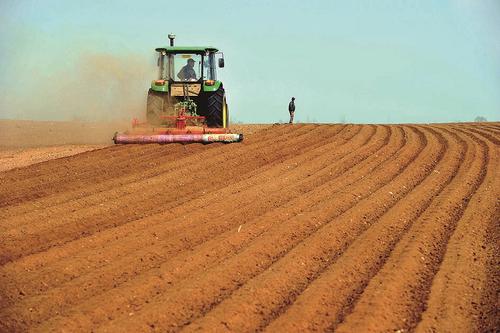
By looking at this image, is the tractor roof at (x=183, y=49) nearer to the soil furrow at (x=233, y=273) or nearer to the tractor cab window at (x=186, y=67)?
the tractor cab window at (x=186, y=67)

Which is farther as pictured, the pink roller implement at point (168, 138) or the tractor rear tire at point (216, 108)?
the tractor rear tire at point (216, 108)

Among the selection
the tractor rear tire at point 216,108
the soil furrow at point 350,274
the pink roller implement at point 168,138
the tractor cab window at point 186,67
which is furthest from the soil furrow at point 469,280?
the tractor cab window at point 186,67

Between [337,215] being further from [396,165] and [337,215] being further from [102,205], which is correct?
[396,165]

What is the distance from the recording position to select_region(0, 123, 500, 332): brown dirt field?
4203 millimetres

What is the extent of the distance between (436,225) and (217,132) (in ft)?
22.7

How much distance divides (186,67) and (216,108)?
122cm

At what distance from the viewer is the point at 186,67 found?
14398 millimetres

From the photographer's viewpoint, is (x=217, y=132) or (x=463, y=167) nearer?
(x=463, y=167)

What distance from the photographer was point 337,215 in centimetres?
706

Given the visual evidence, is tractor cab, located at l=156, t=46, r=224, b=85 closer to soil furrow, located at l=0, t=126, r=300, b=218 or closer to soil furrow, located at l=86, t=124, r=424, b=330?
soil furrow, located at l=0, t=126, r=300, b=218

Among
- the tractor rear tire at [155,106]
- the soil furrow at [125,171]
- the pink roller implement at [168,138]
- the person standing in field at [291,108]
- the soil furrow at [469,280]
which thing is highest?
the tractor rear tire at [155,106]

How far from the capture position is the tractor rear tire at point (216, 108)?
13977 mm

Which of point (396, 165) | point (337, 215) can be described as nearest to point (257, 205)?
point (337, 215)

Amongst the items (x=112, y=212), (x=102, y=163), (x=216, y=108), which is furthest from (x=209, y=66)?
Result: (x=112, y=212)
